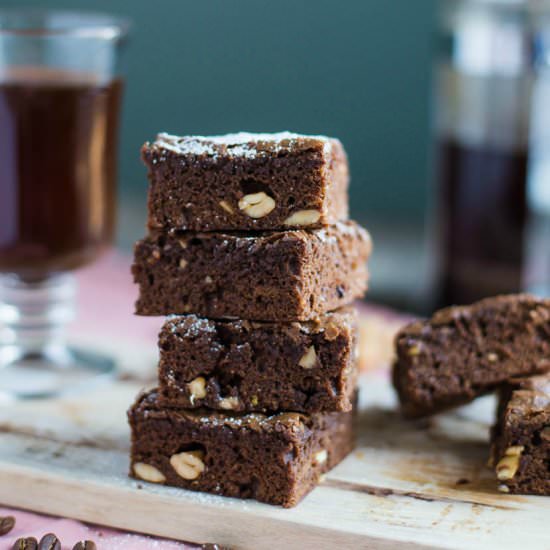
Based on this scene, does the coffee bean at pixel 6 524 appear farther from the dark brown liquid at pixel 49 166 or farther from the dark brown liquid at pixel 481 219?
the dark brown liquid at pixel 481 219

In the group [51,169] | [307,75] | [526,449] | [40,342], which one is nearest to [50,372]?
[40,342]

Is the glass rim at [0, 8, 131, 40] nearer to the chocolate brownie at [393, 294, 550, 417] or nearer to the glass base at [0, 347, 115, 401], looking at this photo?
the glass base at [0, 347, 115, 401]

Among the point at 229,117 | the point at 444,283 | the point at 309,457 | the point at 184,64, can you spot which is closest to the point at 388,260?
the point at 444,283

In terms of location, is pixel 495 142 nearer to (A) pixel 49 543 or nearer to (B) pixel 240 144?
(B) pixel 240 144

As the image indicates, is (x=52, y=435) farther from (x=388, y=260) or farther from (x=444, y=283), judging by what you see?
(x=388, y=260)

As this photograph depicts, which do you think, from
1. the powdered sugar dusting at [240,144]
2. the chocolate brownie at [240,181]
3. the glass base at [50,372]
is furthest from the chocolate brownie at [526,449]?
the glass base at [50,372]
